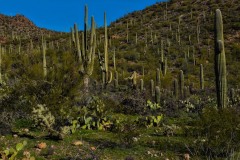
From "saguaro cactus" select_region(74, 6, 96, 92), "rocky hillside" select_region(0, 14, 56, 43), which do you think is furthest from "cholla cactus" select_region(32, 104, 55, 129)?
"rocky hillside" select_region(0, 14, 56, 43)

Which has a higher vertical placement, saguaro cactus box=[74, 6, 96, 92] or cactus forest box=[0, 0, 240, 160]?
saguaro cactus box=[74, 6, 96, 92]

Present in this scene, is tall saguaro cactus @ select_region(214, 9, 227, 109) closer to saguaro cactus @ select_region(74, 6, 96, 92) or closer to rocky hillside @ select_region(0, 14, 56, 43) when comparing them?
saguaro cactus @ select_region(74, 6, 96, 92)

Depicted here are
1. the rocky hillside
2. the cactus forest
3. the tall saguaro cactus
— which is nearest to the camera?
the cactus forest

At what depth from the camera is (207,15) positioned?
43281 mm

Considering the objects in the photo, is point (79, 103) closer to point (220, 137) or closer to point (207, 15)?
point (220, 137)

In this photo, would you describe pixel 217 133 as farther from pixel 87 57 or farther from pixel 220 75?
pixel 87 57

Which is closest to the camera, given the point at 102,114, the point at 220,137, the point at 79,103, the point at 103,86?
the point at 220,137

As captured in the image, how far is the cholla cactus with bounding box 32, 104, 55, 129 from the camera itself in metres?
9.13

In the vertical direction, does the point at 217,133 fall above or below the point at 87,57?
below

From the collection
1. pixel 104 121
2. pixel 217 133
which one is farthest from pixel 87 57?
pixel 217 133

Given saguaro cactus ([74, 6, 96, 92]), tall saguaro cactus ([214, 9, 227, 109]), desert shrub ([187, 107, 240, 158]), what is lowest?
desert shrub ([187, 107, 240, 158])

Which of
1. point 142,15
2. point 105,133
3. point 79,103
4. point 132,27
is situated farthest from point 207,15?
point 105,133

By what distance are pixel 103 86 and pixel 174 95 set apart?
13.9 feet

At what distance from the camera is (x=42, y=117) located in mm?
9195
